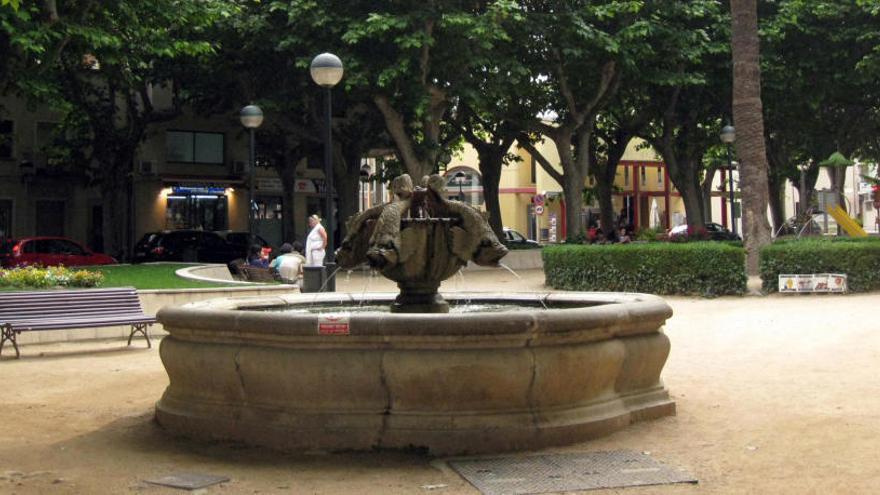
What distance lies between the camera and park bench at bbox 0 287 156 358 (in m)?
13.1

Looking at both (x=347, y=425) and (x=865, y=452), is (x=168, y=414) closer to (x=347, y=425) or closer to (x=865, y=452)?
(x=347, y=425)

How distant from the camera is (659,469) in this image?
6711mm

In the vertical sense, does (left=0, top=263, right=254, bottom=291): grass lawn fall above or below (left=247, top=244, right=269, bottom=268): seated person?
below

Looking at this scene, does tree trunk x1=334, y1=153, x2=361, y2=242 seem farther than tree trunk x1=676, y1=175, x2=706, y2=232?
No

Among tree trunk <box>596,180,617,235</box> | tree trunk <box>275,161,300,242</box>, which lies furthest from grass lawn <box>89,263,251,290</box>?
tree trunk <box>596,180,617,235</box>

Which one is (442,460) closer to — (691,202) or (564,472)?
(564,472)

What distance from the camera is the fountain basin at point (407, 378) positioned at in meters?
6.97

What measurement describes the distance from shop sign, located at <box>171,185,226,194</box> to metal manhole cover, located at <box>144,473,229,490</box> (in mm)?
34510

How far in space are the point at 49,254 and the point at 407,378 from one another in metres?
24.1

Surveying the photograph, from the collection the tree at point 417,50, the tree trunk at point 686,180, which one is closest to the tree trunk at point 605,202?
the tree trunk at point 686,180

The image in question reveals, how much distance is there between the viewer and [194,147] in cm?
4131

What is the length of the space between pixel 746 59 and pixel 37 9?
47.8 ft

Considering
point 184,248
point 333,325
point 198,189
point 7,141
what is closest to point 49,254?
point 184,248

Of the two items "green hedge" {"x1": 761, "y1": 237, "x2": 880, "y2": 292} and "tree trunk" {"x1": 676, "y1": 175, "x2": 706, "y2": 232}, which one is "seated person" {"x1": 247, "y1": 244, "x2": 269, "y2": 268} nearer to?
"green hedge" {"x1": 761, "y1": 237, "x2": 880, "y2": 292}
